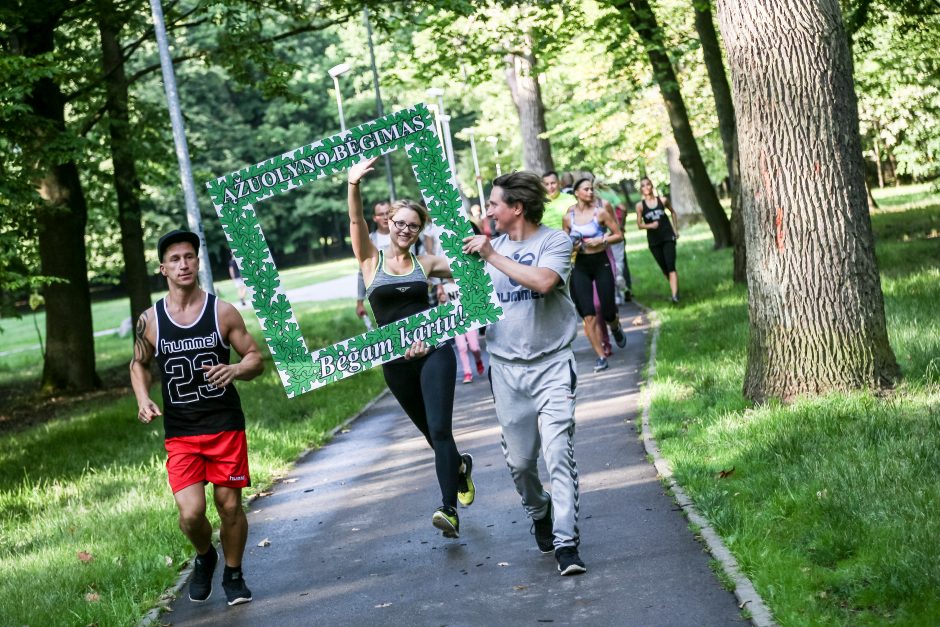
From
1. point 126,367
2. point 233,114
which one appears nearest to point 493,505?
point 126,367

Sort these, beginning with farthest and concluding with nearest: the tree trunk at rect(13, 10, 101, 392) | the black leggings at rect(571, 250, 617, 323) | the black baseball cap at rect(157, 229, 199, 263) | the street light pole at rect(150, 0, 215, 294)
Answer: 1. the tree trunk at rect(13, 10, 101, 392)
2. the street light pole at rect(150, 0, 215, 294)
3. the black leggings at rect(571, 250, 617, 323)
4. the black baseball cap at rect(157, 229, 199, 263)

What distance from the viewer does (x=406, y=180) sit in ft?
155

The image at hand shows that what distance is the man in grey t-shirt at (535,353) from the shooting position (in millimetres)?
6293

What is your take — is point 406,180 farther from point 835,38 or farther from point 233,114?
point 835,38

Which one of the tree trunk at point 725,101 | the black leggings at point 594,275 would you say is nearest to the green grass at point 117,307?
the black leggings at point 594,275

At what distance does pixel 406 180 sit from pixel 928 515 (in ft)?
139

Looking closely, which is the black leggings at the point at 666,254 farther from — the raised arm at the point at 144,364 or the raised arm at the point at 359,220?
the raised arm at the point at 144,364

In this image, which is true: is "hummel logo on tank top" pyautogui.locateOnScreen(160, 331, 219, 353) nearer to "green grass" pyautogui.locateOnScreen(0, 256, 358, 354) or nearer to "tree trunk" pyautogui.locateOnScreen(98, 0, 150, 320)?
"green grass" pyautogui.locateOnScreen(0, 256, 358, 354)

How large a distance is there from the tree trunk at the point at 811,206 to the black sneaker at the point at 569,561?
3364 millimetres

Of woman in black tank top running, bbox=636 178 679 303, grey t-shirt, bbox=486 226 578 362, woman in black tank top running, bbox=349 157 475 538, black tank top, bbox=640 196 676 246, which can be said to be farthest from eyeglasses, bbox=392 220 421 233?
black tank top, bbox=640 196 676 246

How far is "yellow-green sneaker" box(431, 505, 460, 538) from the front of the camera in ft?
23.6

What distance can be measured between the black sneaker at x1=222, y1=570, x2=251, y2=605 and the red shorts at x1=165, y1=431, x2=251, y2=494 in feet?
1.79

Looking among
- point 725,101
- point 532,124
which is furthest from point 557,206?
point 532,124

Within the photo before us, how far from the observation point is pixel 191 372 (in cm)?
641
